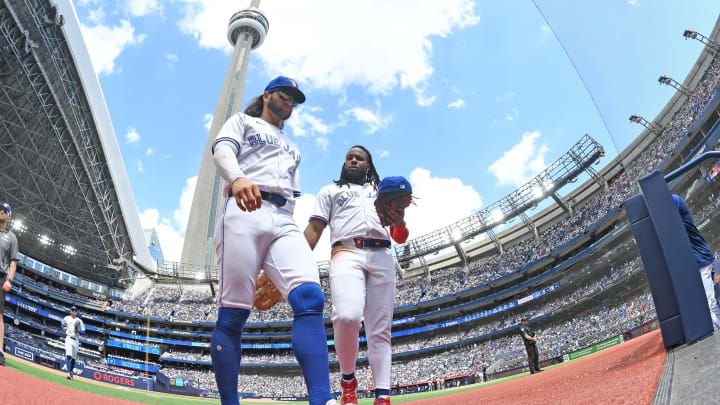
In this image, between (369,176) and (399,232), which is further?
(369,176)

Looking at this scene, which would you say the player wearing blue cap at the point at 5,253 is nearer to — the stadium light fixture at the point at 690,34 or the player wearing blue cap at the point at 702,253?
the stadium light fixture at the point at 690,34

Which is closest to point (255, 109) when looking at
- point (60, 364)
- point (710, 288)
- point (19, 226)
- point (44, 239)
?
point (710, 288)

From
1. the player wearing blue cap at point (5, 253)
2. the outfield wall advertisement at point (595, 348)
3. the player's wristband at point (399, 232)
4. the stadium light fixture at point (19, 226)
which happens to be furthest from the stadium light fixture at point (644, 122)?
the stadium light fixture at point (19, 226)

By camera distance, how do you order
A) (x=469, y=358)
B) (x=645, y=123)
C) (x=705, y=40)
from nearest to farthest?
(x=705, y=40) < (x=645, y=123) < (x=469, y=358)

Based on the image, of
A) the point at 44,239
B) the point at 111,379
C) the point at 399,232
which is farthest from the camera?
the point at 44,239

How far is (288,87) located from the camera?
7.57ft

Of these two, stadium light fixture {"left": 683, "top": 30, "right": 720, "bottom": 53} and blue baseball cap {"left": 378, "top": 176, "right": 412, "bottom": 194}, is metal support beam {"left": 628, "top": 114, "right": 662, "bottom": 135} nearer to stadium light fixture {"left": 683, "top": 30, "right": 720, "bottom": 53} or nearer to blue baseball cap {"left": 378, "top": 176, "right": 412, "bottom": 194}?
stadium light fixture {"left": 683, "top": 30, "right": 720, "bottom": 53}

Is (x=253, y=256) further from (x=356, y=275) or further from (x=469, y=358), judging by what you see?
(x=469, y=358)

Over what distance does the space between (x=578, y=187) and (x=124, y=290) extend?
41896mm

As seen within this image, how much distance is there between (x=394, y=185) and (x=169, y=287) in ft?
147

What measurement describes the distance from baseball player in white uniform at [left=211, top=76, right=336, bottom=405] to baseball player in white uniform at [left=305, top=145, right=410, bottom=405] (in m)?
0.63

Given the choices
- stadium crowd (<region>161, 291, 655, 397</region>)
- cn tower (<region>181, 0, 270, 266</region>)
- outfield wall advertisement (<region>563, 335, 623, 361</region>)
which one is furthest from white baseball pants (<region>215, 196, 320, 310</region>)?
cn tower (<region>181, 0, 270, 266</region>)

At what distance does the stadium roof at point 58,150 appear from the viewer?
62.1ft

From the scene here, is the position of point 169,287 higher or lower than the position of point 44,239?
lower
